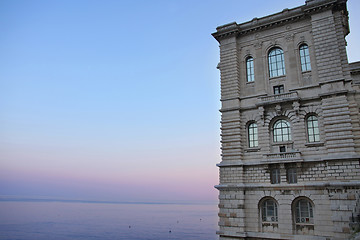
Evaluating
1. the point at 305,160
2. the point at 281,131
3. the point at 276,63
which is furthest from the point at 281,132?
the point at 276,63

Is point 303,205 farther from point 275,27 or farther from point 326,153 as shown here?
point 275,27

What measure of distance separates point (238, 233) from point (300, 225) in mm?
5167

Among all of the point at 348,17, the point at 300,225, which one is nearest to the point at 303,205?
the point at 300,225

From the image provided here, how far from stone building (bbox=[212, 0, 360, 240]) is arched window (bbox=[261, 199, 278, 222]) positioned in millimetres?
85

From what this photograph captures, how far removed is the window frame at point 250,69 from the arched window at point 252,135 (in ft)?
15.3

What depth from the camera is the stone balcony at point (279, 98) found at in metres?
26.2

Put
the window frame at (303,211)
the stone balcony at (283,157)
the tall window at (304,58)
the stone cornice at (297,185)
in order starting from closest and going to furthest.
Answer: the stone cornice at (297,185)
the window frame at (303,211)
the stone balcony at (283,157)
the tall window at (304,58)

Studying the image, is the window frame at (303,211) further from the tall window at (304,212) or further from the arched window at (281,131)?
the arched window at (281,131)

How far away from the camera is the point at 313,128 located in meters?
25.4

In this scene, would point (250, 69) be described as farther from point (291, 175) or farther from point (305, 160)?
point (291, 175)

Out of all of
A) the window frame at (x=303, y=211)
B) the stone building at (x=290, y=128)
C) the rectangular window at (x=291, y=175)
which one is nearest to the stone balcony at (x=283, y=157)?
the stone building at (x=290, y=128)

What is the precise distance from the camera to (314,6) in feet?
87.1

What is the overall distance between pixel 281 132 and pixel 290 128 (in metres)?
0.86

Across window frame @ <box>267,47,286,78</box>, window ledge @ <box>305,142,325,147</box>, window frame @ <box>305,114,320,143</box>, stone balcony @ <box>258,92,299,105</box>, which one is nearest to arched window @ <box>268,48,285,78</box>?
window frame @ <box>267,47,286,78</box>
